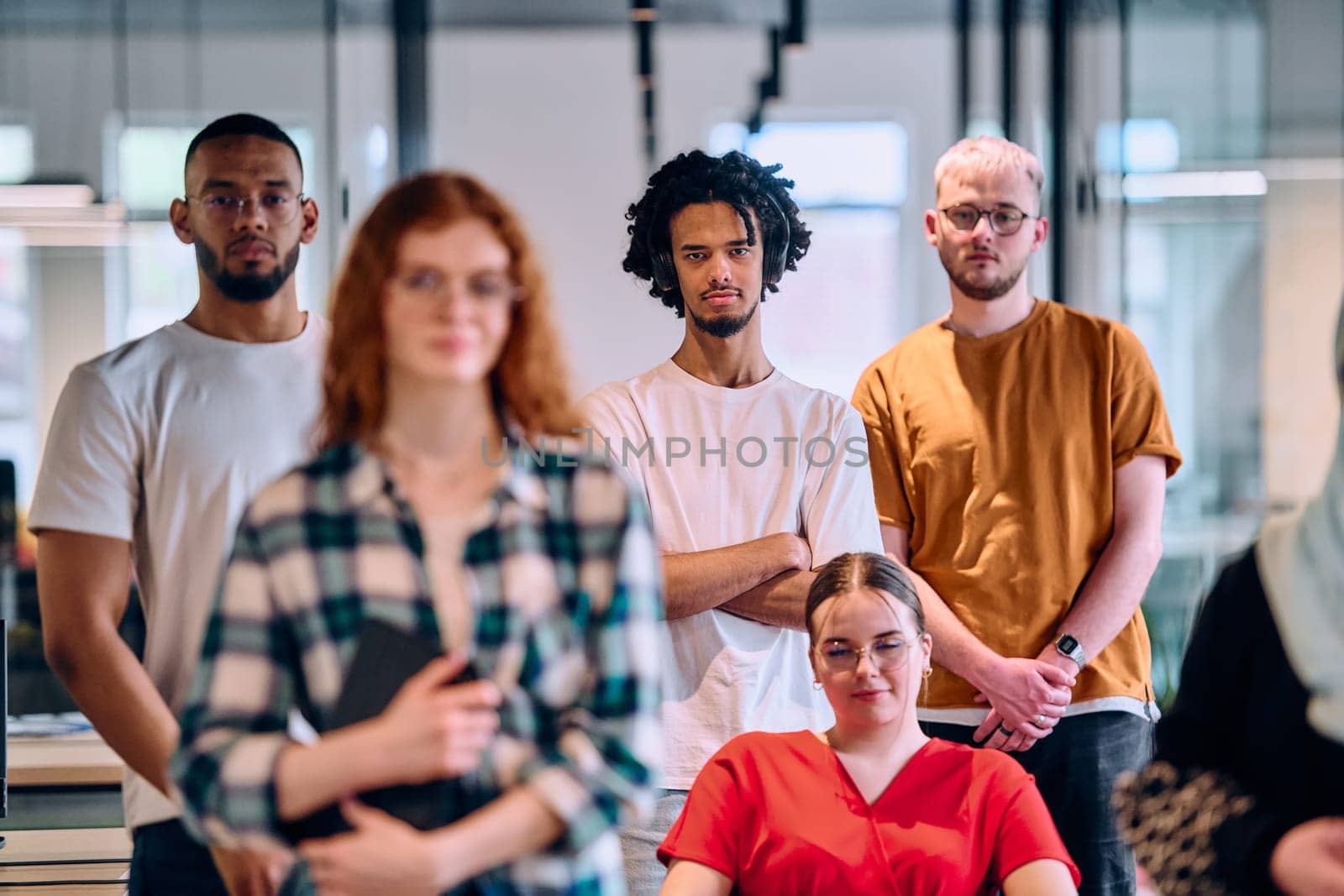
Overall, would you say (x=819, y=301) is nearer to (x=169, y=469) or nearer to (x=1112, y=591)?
(x=1112, y=591)

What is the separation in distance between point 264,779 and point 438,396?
1.11 feet

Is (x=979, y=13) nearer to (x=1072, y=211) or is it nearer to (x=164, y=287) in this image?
(x=1072, y=211)

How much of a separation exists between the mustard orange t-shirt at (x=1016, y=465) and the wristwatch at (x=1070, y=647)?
46 millimetres

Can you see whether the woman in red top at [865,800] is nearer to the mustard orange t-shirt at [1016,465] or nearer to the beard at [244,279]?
the mustard orange t-shirt at [1016,465]

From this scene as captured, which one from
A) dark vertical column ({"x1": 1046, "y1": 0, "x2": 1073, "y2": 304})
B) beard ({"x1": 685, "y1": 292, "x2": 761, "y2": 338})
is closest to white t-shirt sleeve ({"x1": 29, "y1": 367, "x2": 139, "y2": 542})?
beard ({"x1": 685, "y1": 292, "x2": 761, "y2": 338})

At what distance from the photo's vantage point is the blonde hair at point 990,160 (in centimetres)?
234

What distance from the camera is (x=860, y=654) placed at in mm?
1961

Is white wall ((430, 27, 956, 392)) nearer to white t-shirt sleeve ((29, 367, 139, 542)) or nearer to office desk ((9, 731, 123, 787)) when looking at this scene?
office desk ((9, 731, 123, 787))

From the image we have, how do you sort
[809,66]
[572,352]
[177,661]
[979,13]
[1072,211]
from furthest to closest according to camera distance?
[809,66], [979,13], [1072,211], [177,661], [572,352]

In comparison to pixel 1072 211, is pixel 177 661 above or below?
below

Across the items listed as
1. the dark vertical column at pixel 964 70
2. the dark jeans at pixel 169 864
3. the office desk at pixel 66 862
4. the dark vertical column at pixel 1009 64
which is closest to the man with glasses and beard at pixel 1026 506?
the dark jeans at pixel 169 864

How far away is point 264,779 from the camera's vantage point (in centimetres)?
118

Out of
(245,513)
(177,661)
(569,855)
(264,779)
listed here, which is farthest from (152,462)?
(569,855)

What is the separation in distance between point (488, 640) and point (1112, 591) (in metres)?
1.41
